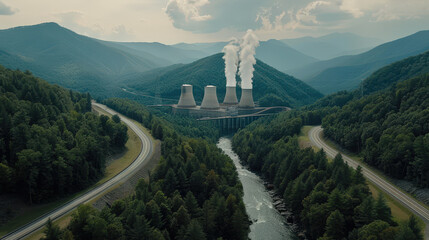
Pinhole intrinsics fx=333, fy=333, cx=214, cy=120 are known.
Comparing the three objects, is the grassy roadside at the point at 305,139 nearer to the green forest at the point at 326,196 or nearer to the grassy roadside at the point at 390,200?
the green forest at the point at 326,196

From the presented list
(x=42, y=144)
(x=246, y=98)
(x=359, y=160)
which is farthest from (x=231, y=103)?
(x=42, y=144)

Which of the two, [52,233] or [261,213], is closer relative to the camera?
[52,233]

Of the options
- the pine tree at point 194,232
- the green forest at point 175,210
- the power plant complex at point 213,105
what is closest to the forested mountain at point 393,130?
the green forest at point 175,210

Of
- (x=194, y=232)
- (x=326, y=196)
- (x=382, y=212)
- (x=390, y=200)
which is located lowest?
(x=390, y=200)

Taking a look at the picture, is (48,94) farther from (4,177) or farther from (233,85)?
(233,85)

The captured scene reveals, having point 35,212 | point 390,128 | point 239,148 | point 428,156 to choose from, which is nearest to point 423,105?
point 390,128

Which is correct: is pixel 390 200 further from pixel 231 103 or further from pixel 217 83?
pixel 217 83
